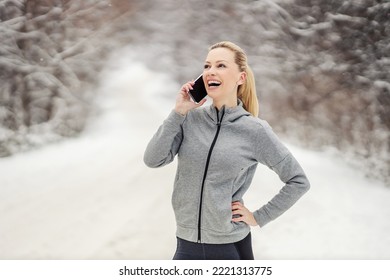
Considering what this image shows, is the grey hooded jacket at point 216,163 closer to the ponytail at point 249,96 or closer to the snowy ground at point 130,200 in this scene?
the ponytail at point 249,96

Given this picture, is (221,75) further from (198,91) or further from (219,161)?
(219,161)

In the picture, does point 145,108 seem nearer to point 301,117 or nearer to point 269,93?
point 269,93

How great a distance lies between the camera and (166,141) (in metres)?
0.98

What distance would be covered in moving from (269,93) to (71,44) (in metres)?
0.75

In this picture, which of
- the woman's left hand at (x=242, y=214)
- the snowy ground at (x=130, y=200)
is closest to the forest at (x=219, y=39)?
the snowy ground at (x=130, y=200)

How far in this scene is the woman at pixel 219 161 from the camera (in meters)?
0.98

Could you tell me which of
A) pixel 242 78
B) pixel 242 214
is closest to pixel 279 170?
pixel 242 214

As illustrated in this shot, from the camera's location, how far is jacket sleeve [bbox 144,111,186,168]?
98cm

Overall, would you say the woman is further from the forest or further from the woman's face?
the forest

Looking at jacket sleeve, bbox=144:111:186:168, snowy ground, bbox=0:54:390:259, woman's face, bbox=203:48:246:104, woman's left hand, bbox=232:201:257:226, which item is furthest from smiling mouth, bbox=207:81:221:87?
snowy ground, bbox=0:54:390:259
